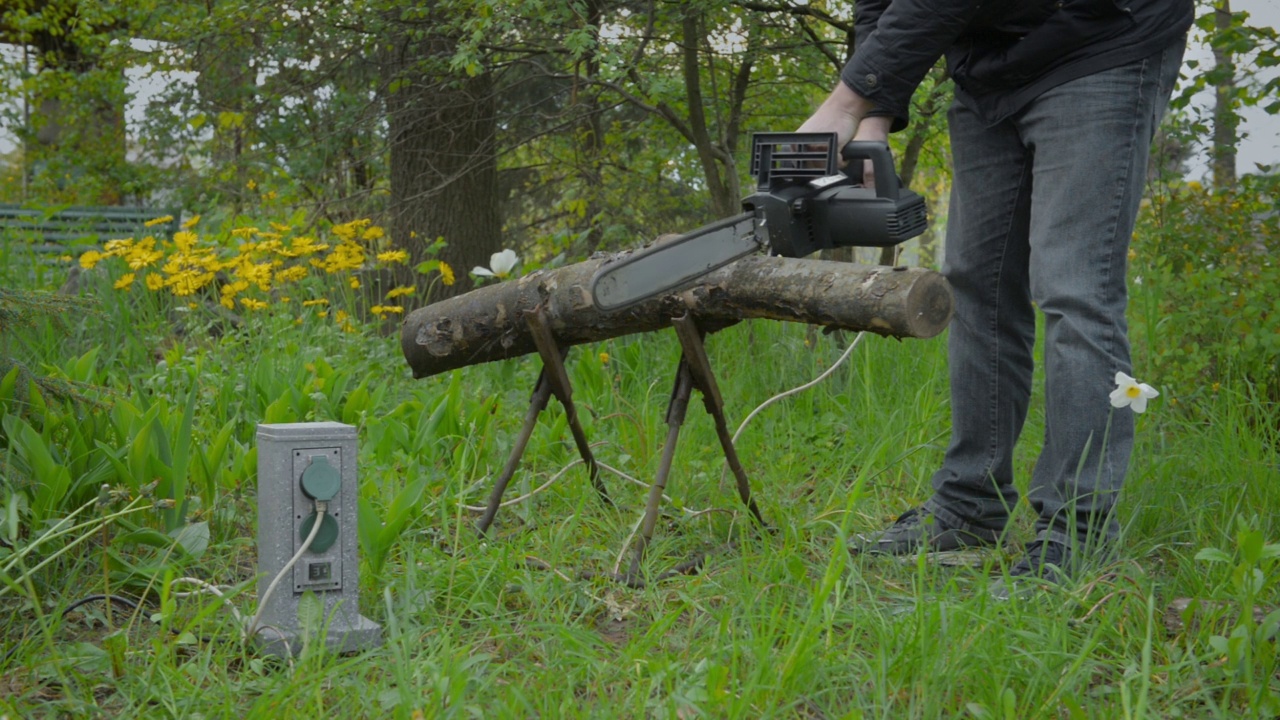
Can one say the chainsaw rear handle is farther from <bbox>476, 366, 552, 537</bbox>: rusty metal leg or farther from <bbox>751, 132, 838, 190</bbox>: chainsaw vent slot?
<bbox>476, 366, 552, 537</bbox>: rusty metal leg

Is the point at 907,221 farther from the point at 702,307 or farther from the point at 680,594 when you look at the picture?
the point at 680,594

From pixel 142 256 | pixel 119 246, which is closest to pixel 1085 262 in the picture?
pixel 142 256

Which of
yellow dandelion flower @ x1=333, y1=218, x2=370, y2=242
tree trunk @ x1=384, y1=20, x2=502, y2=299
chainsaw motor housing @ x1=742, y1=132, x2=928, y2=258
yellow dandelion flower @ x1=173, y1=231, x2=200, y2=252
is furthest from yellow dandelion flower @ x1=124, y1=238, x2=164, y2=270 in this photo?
chainsaw motor housing @ x1=742, y1=132, x2=928, y2=258

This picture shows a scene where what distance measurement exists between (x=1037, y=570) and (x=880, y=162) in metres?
0.85

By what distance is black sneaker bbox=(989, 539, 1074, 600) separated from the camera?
1.89 metres

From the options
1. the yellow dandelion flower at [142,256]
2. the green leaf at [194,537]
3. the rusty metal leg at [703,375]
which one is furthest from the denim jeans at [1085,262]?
the yellow dandelion flower at [142,256]

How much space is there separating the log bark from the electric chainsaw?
0.08 m

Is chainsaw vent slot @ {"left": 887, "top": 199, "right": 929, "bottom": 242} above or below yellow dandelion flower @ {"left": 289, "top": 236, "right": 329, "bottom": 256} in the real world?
above

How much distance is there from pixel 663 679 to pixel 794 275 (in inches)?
36.1

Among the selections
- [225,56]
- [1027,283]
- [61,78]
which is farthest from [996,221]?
[61,78]

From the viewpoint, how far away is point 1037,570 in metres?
2.04

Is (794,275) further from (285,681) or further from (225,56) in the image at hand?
(225,56)

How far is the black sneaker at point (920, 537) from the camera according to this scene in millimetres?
2387

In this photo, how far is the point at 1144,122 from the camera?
207cm
